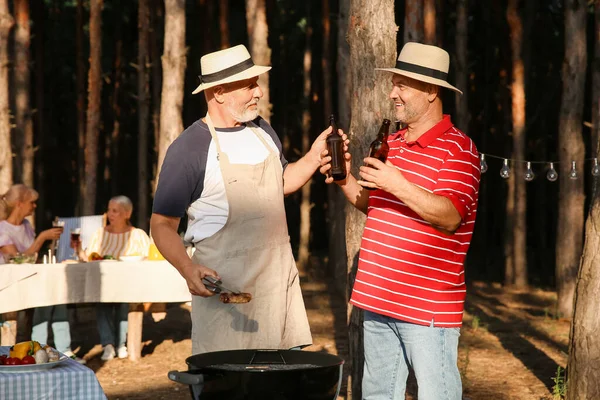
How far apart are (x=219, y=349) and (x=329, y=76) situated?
13734 millimetres

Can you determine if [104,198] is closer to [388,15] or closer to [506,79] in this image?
[506,79]

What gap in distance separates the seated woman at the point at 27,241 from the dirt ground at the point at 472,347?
1.56ft

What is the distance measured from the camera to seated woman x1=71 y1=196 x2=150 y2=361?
9.48 m

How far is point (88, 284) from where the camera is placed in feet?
28.0

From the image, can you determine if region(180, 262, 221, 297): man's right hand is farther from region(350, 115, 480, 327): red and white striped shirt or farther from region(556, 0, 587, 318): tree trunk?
region(556, 0, 587, 318): tree trunk

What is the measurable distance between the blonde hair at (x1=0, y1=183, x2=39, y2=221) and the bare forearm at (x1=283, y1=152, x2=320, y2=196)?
509 cm

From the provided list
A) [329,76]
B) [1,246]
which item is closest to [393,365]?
[1,246]

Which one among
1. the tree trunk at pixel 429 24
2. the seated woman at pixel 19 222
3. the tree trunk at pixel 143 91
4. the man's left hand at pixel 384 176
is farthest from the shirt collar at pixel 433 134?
the tree trunk at pixel 143 91

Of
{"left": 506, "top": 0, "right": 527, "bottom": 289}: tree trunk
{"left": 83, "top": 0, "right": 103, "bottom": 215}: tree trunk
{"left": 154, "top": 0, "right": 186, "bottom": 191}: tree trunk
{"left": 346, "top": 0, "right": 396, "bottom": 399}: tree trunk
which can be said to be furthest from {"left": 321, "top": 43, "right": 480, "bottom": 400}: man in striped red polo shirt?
{"left": 83, "top": 0, "right": 103, "bottom": 215}: tree trunk

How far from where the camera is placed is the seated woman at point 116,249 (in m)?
9.48

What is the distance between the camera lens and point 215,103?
14.5 feet

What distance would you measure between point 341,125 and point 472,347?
534 cm

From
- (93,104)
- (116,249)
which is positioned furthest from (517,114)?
(116,249)

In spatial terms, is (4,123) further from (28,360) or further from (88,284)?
(28,360)
